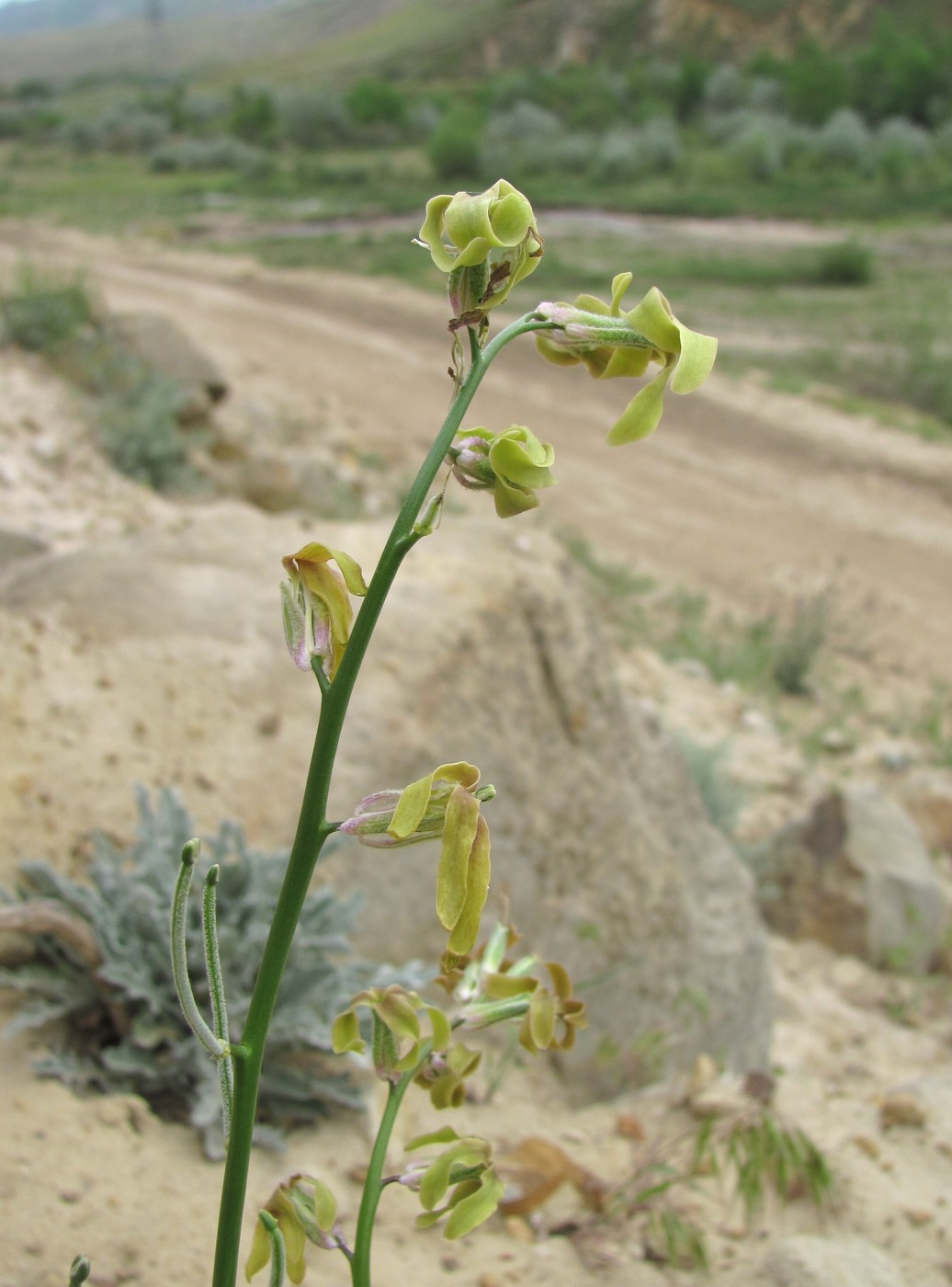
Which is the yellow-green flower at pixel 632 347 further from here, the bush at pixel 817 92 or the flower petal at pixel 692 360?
the bush at pixel 817 92

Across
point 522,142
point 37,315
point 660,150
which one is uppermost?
point 660,150

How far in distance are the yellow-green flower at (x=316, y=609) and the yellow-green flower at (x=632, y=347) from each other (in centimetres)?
25

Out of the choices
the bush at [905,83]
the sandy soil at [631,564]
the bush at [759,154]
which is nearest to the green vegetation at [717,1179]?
the sandy soil at [631,564]

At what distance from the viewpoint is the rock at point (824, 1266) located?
1992 mm

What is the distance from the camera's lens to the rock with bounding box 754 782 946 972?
4.89m

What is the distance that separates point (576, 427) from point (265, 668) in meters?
9.71

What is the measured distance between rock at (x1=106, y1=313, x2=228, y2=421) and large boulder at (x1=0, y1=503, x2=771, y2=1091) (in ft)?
14.1

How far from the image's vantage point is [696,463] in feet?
39.7

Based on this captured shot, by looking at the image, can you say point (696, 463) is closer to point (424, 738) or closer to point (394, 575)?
point (424, 738)

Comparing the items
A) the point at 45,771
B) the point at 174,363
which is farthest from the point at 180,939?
the point at 174,363

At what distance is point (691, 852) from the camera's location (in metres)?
4.31

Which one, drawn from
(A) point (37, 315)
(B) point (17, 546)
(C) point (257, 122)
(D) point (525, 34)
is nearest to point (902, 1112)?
(B) point (17, 546)

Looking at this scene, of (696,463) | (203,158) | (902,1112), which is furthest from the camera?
(203,158)

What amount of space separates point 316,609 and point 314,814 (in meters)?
0.17
